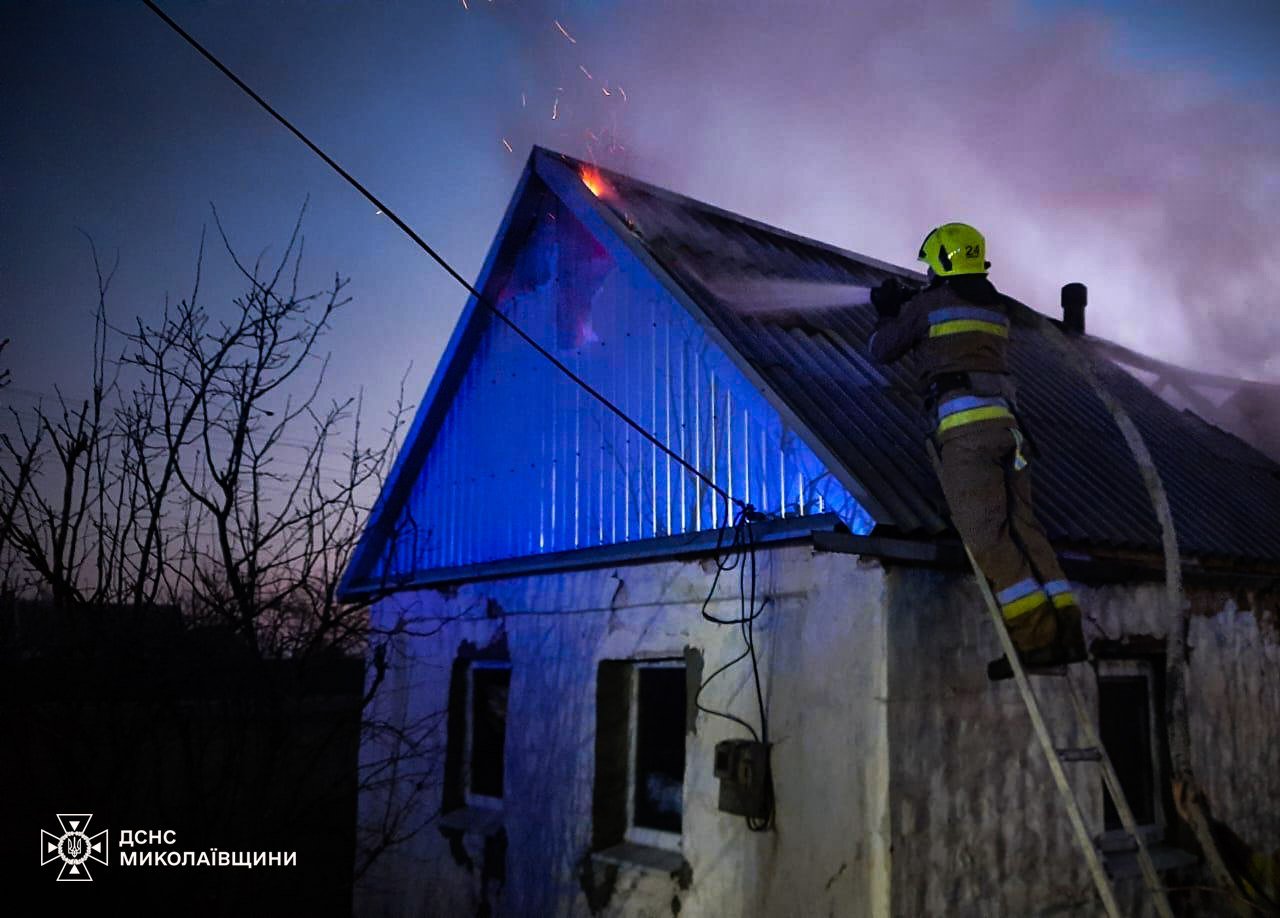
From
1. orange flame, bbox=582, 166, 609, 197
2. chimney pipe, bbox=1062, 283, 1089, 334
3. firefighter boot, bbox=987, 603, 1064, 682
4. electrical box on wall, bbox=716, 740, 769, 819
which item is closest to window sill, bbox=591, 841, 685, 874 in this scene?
electrical box on wall, bbox=716, 740, 769, 819

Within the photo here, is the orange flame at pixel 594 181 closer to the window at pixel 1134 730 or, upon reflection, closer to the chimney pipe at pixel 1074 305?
the window at pixel 1134 730

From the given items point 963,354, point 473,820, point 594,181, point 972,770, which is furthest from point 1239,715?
point 594,181

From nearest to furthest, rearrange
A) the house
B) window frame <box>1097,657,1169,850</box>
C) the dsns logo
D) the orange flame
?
1. the dsns logo
2. the house
3. window frame <box>1097,657,1169,850</box>
4. the orange flame

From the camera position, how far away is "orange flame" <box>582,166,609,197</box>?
7.58 meters

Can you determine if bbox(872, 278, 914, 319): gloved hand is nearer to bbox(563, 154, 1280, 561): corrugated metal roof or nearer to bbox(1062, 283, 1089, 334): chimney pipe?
bbox(563, 154, 1280, 561): corrugated metal roof

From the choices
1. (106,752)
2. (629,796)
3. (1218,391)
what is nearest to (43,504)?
(106,752)

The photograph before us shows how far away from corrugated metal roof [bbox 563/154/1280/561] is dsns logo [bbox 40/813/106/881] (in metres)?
3.84

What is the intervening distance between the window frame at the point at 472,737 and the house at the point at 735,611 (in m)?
0.03

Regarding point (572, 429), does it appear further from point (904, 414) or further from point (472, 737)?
point (472, 737)

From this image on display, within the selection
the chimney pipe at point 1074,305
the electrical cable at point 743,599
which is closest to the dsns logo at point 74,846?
the electrical cable at point 743,599

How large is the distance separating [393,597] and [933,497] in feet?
18.5

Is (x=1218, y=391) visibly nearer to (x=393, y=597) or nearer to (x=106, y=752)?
(x=393, y=597)

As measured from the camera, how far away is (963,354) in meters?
4.82

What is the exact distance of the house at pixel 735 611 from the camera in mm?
4910
